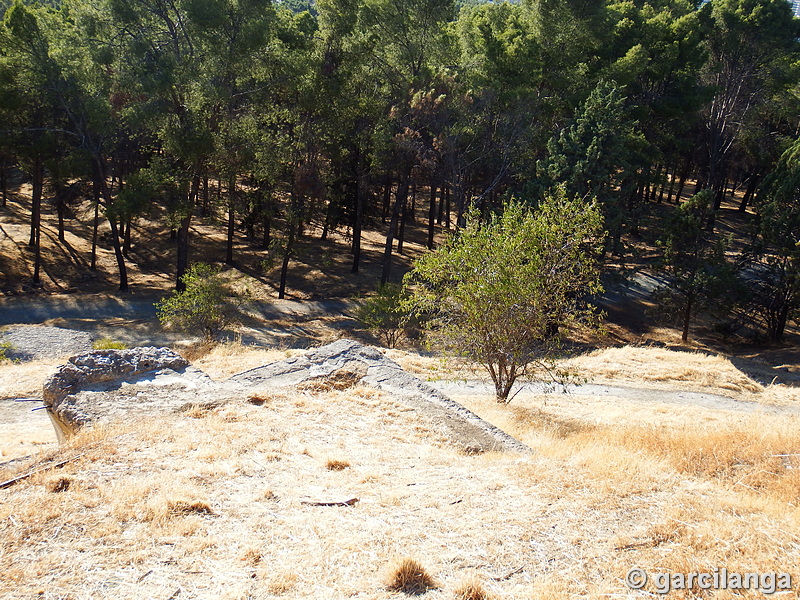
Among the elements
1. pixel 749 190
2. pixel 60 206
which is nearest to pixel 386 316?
pixel 60 206

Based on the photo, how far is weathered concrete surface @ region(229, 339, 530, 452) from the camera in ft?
28.1

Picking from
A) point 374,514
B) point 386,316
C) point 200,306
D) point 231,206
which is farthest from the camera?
point 231,206

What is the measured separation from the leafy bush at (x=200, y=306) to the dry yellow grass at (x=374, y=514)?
10764 mm

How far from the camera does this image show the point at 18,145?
24.5m

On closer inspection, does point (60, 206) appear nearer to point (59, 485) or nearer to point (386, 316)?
point (386, 316)

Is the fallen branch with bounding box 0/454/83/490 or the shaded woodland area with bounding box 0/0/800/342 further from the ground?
the shaded woodland area with bounding box 0/0/800/342

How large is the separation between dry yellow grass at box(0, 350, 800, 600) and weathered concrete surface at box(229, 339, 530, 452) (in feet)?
1.35

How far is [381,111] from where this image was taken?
26.5 m

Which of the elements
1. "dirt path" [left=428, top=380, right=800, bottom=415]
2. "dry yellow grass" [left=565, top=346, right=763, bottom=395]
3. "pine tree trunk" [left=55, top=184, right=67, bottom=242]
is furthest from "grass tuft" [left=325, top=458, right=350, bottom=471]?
"pine tree trunk" [left=55, top=184, right=67, bottom=242]

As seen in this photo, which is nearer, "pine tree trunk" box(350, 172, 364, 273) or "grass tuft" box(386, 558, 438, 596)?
"grass tuft" box(386, 558, 438, 596)

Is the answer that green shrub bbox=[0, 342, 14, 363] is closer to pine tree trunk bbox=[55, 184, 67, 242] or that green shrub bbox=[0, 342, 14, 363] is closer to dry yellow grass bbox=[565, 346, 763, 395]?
pine tree trunk bbox=[55, 184, 67, 242]

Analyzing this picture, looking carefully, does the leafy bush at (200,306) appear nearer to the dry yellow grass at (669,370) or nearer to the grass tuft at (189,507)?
the dry yellow grass at (669,370)

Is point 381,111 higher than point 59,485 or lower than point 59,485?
higher

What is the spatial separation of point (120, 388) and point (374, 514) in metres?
5.88
